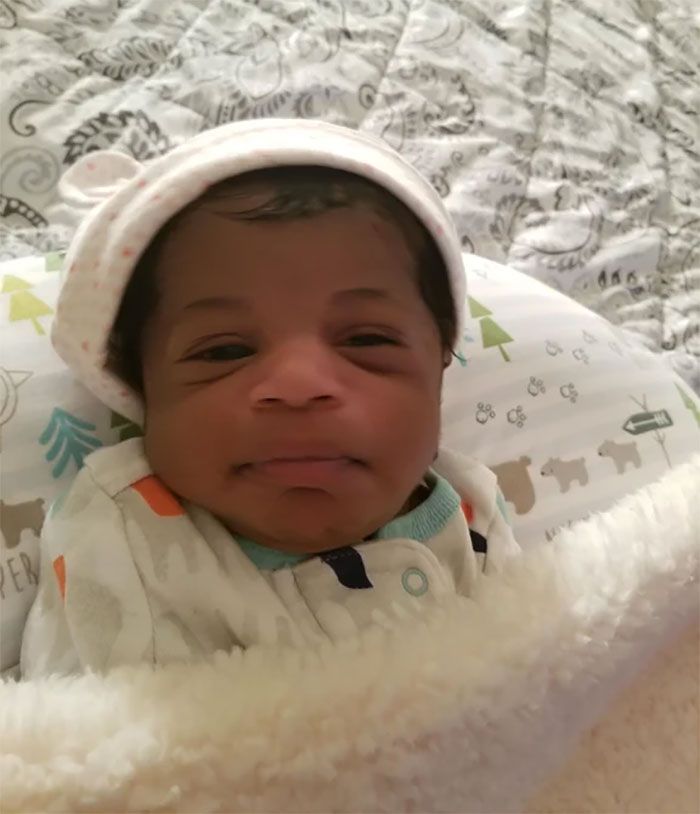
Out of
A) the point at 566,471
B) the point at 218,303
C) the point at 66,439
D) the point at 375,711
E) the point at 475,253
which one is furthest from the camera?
the point at 475,253

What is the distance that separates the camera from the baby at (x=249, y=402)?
622 millimetres

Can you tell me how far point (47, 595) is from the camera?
674 mm

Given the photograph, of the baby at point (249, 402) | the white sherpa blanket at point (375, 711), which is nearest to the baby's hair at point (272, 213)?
the baby at point (249, 402)

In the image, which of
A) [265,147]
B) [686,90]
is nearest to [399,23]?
[686,90]

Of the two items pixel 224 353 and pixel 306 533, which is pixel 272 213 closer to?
pixel 224 353

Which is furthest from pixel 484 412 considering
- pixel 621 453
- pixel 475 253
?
pixel 475 253

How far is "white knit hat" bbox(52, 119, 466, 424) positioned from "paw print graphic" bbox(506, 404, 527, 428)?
0.18 metres

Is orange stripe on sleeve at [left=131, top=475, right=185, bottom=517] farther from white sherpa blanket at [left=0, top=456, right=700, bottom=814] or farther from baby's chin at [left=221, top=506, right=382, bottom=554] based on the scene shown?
white sherpa blanket at [left=0, top=456, right=700, bottom=814]

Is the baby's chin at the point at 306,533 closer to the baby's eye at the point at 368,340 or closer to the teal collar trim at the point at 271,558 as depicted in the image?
the teal collar trim at the point at 271,558

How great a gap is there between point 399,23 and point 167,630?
88 centimetres

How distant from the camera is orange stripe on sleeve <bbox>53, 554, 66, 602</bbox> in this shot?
2.13ft

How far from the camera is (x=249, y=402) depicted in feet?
2.01

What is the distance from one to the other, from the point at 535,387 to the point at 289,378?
0.36 metres

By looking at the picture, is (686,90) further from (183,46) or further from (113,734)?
(113,734)
